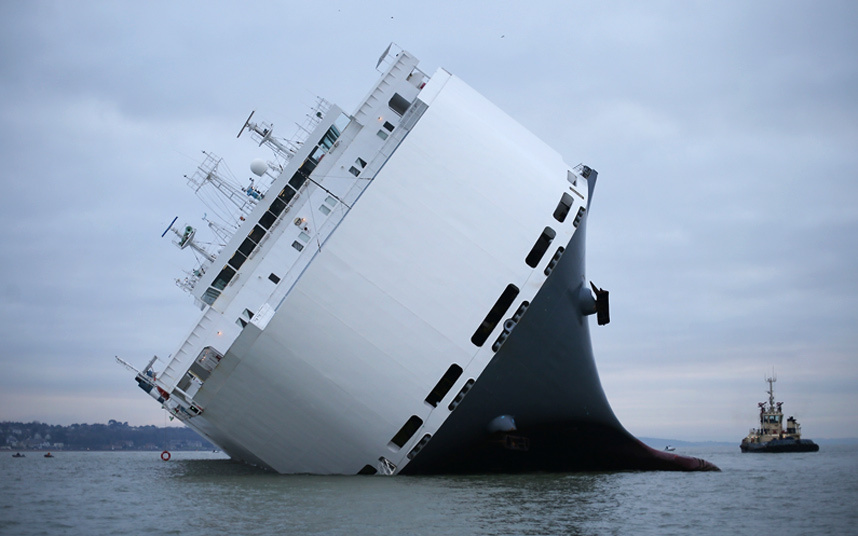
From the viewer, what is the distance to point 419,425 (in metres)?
18.3

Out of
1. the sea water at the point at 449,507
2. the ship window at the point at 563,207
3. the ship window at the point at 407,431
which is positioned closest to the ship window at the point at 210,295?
the sea water at the point at 449,507

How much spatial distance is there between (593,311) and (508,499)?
22.4ft

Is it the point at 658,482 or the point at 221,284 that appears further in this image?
the point at 221,284

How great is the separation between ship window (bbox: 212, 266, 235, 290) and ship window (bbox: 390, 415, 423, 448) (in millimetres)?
6859

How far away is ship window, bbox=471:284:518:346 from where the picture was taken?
18297 mm

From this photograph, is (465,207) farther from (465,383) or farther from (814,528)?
(814,528)

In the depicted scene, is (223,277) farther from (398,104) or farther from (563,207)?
(563,207)

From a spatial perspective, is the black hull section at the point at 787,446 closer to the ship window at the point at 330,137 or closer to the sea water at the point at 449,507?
the sea water at the point at 449,507

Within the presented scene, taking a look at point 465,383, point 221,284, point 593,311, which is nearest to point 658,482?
point 593,311

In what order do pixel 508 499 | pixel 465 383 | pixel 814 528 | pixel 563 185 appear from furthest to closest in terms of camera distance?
pixel 563 185, pixel 465 383, pixel 508 499, pixel 814 528

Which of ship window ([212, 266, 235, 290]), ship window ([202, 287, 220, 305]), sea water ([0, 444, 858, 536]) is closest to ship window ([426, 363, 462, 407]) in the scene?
sea water ([0, 444, 858, 536])

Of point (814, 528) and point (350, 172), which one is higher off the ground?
point (350, 172)

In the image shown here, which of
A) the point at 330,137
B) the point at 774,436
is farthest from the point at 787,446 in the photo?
the point at 330,137

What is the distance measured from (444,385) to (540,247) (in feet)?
13.5
